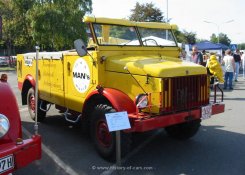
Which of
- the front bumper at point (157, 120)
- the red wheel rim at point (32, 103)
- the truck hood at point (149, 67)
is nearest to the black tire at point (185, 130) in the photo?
the front bumper at point (157, 120)

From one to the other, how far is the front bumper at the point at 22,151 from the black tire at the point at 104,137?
147 centimetres

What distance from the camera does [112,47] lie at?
6.05 metres

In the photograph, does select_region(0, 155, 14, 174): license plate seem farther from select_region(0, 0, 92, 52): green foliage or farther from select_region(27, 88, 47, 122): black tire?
select_region(0, 0, 92, 52): green foliage

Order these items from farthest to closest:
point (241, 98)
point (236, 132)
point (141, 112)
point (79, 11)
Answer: point (79, 11) → point (241, 98) → point (236, 132) → point (141, 112)

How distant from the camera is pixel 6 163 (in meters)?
3.62

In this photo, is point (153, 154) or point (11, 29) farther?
point (11, 29)

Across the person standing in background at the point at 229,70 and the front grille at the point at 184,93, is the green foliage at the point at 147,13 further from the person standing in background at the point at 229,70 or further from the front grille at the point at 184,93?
the front grille at the point at 184,93

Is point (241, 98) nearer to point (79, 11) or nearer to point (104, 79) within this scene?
point (104, 79)

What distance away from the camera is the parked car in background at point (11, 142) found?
12.0 ft

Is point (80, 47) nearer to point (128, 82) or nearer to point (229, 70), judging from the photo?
point (128, 82)

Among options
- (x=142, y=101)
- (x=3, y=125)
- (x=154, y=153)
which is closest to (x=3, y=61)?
(x=154, y=153)

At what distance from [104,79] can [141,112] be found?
1.01 metres

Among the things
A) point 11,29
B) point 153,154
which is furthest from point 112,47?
point 11,29

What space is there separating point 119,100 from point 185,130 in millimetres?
1909
